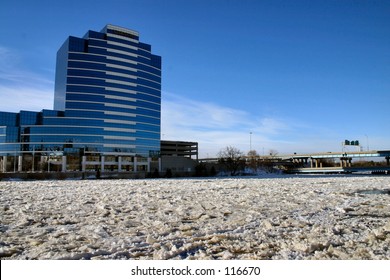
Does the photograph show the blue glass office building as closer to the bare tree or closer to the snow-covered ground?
the bare tree

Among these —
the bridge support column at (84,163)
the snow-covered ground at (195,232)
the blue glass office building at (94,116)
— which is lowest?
the snow-covered ground at (195,232)

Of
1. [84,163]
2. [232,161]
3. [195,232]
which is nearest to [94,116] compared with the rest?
[84,163]

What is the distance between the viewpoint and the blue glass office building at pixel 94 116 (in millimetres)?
118500

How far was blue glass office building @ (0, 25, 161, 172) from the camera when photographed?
11850cm

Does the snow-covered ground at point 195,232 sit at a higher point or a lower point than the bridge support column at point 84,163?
lower

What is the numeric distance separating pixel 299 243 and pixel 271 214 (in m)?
4.17

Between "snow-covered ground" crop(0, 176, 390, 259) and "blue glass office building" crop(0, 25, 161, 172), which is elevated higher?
"blue glass office building" crop(0, 25, 161, 172)

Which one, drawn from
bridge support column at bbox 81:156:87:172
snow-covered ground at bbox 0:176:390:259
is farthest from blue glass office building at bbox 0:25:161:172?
snow-covered ground at bbox 0:176:390:259

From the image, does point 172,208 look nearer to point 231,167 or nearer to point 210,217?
point 210,217

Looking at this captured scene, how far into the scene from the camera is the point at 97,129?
123438mm

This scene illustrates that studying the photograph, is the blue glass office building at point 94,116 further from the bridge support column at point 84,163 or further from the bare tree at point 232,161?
the bare tree at point 232,161

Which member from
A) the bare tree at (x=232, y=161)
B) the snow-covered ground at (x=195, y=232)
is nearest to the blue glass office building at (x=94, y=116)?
the bare tree at (x=232, y=161)

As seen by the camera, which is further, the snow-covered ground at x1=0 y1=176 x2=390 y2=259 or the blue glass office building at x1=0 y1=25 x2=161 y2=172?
the blue glass office building at x1=0 y1=25 x2=161 y2=172

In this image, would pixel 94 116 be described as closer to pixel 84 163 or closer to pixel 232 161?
pixel 84 163
